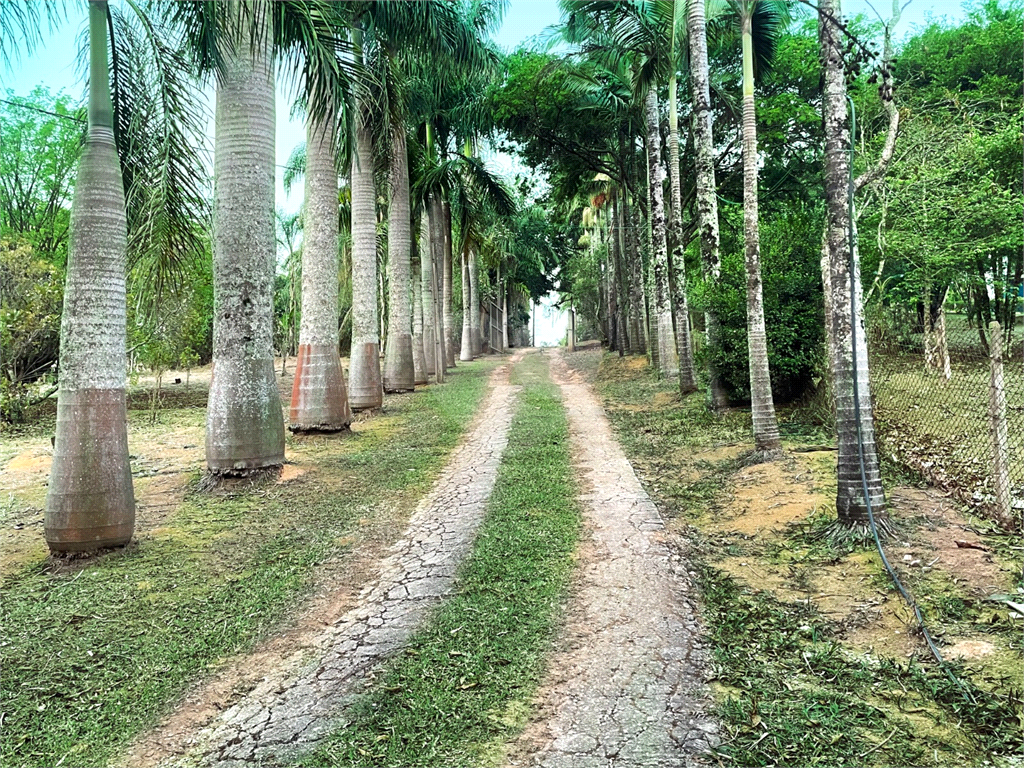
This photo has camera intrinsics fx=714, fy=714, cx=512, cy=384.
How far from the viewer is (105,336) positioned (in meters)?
6.40

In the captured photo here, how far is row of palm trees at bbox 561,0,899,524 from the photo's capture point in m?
6.48

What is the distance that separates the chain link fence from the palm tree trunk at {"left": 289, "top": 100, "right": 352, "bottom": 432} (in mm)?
8600

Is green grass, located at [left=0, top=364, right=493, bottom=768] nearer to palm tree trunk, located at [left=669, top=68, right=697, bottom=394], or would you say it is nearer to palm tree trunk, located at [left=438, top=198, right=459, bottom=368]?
palm tree trunk, located at [left=669, top=68, right=697, bottom=394]

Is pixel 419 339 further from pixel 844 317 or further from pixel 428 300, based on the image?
pixel 844 317

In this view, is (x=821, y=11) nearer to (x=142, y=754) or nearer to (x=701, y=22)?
(x=701, y=22)

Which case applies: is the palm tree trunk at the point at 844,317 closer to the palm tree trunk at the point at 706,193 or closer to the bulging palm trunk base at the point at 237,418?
the palm tree trunk at the point at 706,193

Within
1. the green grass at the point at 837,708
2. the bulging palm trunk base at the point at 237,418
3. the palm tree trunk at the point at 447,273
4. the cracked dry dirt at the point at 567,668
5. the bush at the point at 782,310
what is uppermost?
the palm tree trunk at the point at 447,273

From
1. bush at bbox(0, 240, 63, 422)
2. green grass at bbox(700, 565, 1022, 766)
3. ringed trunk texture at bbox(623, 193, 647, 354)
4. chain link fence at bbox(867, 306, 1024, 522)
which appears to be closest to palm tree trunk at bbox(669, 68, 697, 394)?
chain link fence at bbox(867, 306, 1024, 522)

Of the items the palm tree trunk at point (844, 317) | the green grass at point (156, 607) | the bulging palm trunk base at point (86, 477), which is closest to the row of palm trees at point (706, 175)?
the palm tree trunk at point (844, 317)

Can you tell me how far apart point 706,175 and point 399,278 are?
27.8 ft

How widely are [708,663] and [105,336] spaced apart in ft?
18.6

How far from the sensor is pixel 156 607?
5336 mm

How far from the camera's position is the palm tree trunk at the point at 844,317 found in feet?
20.9

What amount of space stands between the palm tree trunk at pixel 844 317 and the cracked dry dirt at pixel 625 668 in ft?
5.76
